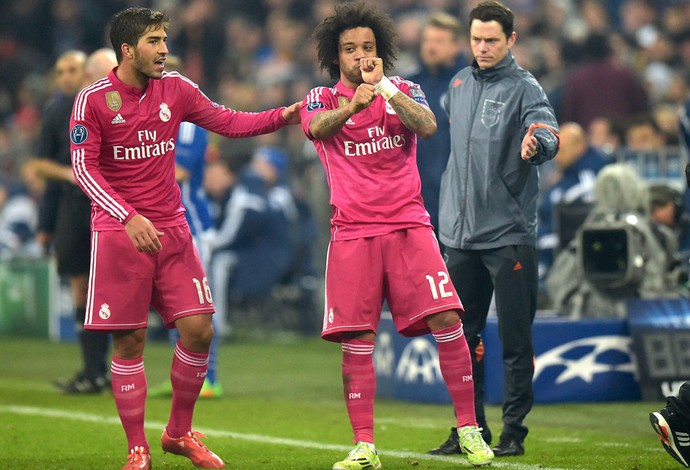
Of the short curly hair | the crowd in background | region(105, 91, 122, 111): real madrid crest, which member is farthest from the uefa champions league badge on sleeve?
the crowd in background

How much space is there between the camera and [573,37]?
17.3 m

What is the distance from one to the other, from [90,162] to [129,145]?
0.74ft

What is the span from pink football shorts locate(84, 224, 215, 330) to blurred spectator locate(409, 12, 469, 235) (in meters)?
3.01

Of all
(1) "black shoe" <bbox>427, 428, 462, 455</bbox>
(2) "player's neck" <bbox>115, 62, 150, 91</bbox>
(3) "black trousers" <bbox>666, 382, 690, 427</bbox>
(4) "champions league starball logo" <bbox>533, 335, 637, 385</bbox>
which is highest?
(2) "player's neck" <bbox>115, 62, 150, 91</bbox>

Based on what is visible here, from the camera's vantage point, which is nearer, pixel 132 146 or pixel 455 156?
pixel 132 146

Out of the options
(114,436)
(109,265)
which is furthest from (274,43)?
(109,265)

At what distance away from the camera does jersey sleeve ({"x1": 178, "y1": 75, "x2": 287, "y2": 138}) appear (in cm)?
682

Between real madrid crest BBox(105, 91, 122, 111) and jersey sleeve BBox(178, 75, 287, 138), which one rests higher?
real madrid crest BBox(105, 91, 122, 111)

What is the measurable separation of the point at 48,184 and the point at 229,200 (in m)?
5.75

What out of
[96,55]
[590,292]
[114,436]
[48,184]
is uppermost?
[96,55]

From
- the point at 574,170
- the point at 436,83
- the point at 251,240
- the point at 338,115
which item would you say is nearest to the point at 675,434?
the point at 338,115

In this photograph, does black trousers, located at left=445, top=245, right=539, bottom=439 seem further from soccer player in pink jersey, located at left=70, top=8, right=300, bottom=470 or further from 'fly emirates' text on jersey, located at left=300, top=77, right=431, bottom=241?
soccer player in pink jersey, located at left=70, top=8, right=300, bottom=470

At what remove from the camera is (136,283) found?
653 cm

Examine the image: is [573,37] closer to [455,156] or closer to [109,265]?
[455,156]
